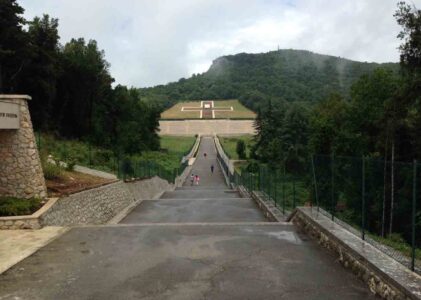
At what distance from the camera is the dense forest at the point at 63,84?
1476 inches

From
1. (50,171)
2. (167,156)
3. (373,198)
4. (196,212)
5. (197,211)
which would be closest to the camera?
(373,198)

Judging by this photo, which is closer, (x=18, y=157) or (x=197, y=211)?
(x=18, y=157)

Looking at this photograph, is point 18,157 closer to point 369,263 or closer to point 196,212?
point 196,212

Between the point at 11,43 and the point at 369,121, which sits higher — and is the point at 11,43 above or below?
above

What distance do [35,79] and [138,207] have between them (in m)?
21.8

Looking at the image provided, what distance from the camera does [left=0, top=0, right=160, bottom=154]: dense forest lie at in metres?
37.5

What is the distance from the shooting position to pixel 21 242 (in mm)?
10875

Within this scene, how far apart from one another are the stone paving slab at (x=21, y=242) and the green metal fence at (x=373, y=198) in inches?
258

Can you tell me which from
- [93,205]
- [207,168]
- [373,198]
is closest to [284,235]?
[373,198]

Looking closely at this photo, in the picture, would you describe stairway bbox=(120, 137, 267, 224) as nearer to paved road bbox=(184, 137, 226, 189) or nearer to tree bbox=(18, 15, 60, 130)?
tree bbox=(18, 15, 60, 130)

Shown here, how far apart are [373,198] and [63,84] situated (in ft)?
148

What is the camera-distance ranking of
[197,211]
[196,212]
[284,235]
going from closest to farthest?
1. [284,235]
2. [196,212]
3. [197,211]

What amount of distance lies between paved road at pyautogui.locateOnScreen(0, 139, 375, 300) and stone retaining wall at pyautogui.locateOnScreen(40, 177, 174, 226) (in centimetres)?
166

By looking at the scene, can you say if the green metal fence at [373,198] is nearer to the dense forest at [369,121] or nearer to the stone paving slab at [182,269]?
the stone paving slab at [182,269]
